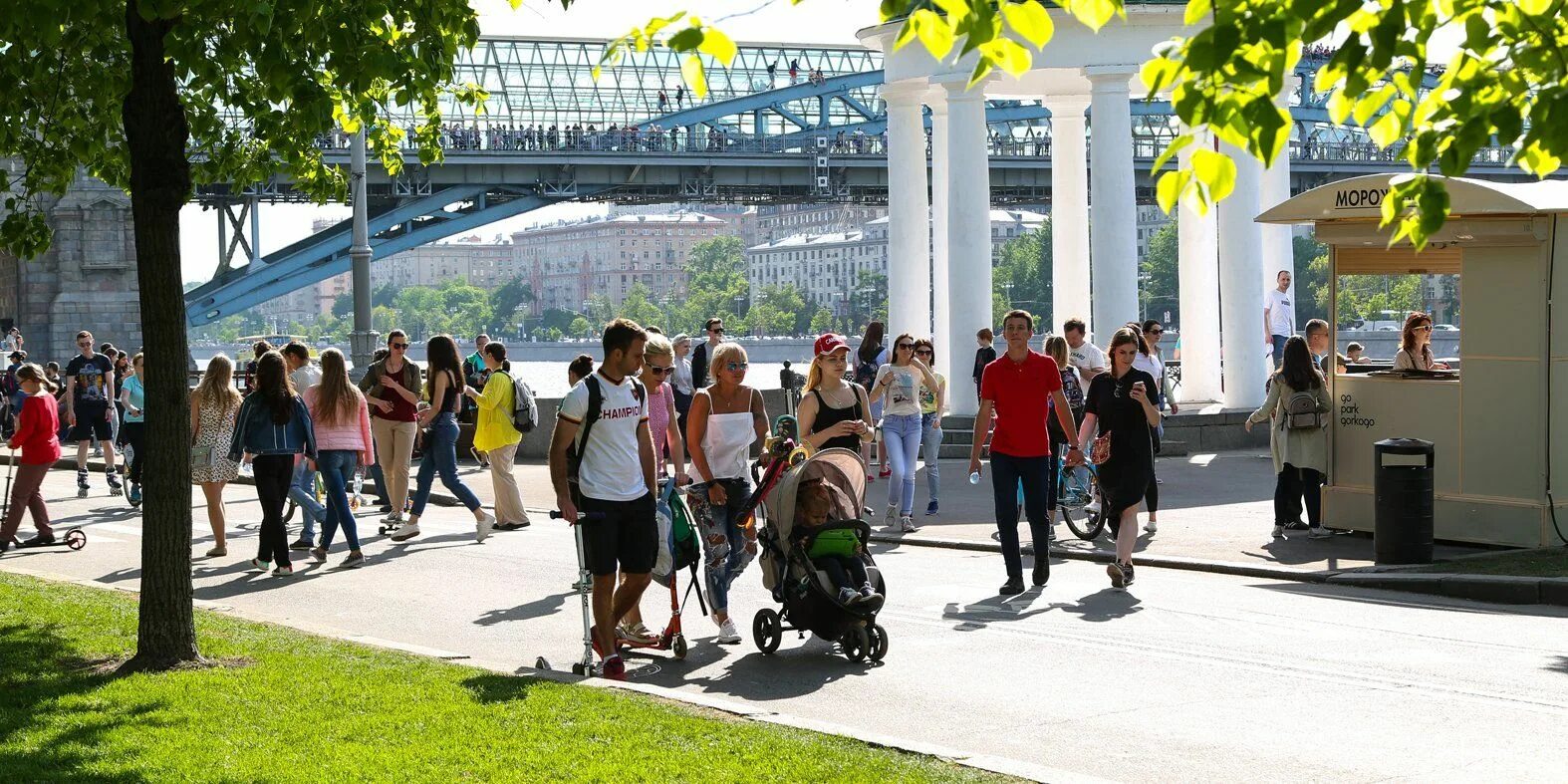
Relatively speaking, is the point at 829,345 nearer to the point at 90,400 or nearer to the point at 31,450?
the point at 31,450

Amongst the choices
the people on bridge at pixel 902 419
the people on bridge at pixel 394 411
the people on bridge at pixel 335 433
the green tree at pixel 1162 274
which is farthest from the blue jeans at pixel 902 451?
the green tree at pixel 1162 274

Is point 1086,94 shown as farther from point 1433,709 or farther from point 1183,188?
point 1183,188

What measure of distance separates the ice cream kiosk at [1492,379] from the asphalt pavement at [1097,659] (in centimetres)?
194

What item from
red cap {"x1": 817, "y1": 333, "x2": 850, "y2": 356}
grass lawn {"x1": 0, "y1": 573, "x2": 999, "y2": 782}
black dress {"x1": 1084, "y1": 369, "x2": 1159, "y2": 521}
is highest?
red cap {"x1": 817, "y1": 333, "x2": 850, "y2": 356}

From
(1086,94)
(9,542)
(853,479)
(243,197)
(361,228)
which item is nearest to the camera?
(853,479)

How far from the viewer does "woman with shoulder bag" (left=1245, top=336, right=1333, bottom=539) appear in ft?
46.4

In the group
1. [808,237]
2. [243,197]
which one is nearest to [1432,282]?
[808,237]

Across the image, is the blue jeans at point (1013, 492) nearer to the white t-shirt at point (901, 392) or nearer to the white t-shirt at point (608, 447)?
the white t-shirt at point (608, 447)

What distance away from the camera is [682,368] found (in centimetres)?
2236

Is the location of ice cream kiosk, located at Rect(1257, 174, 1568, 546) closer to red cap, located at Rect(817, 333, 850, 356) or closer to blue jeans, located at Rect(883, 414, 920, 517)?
blue jeans, located at Rect(883, 414, 920, 517)

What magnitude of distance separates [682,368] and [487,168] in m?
40.6

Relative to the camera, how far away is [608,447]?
28.6 feet

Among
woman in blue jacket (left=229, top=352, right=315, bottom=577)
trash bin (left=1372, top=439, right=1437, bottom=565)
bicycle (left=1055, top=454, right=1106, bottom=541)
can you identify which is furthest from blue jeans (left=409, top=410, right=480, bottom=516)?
trash bin (left=1372, top=439, right=1437, bottom=565)

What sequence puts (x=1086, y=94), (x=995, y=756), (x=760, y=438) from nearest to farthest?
1. (x=995, y=756)
2. (x=760, y=438)
3. (x=1086, y=94)
